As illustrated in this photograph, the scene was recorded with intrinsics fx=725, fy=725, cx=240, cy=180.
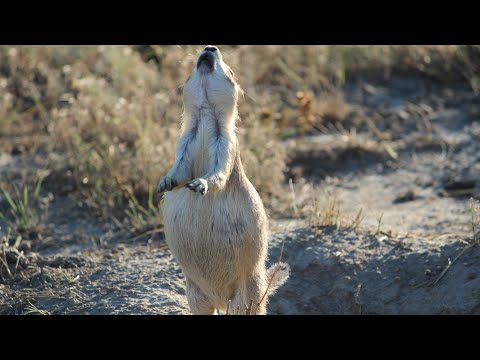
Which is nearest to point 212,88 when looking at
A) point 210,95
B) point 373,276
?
point 210,95

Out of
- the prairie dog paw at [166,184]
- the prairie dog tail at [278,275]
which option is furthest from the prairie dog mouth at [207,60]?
the prairie dog tail at [278,275]

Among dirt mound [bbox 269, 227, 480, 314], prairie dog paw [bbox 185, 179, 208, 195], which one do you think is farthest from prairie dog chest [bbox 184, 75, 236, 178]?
dirt mound [bbox 269, 227, 480, 314]

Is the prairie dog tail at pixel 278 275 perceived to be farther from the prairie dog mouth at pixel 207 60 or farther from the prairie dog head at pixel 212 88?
the prairie dog mouth at pixel 207 60

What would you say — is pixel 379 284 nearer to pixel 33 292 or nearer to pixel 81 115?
pixel 33 292

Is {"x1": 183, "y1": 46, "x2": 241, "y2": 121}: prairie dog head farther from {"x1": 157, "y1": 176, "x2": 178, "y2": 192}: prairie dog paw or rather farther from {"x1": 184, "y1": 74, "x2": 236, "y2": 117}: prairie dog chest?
{"x1": 157, "y1": 176, "x2": 178, "y2": 192}: prairie dog paw

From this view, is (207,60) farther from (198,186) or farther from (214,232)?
(214,232)

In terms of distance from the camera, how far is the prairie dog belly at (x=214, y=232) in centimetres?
418

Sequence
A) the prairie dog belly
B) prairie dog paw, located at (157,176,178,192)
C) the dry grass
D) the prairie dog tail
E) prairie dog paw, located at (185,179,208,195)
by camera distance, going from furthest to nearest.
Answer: the dry grass, the prairie dog tail, the prairie dog belly, prairie dog paw, located at (157,176,178,192), prairie dog paw, located at (185,179,208,195)

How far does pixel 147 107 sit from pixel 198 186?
4076mm

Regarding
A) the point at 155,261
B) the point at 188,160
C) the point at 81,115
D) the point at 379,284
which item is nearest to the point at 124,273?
the point at 155,261

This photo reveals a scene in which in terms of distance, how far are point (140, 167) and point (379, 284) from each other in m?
2.53

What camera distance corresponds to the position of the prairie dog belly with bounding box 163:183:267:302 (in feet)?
13.7

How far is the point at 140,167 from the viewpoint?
6754mm

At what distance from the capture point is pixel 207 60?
4.23 meters
